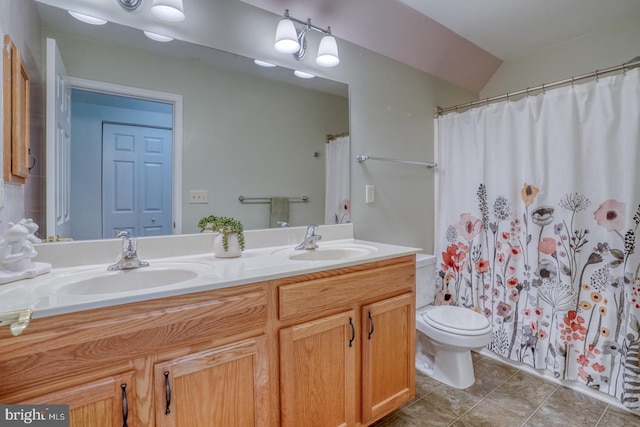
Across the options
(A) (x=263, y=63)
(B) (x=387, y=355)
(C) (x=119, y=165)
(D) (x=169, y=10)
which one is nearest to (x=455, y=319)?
(B) (x=387, y=355)

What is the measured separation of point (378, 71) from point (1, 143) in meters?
1.93

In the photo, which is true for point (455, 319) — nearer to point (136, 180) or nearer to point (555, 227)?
point (555, 227)

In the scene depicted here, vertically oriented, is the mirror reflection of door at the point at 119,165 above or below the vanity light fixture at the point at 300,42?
below

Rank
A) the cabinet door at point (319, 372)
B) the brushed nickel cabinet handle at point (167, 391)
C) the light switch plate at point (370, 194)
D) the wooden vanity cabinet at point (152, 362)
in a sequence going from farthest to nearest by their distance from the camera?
1. the light switch plate at point (370, 194)
2. the cabinet door at point (319, 372)
3. the brushed nickel cabinet handle at point (167, 391)
4. the wooden vanity cabinet at point (152, 362)

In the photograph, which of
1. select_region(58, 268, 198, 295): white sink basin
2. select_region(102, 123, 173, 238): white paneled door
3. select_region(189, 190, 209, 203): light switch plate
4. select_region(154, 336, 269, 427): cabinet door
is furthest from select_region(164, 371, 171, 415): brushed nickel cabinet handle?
select_region(189, 190, 209, 203): light switch plate

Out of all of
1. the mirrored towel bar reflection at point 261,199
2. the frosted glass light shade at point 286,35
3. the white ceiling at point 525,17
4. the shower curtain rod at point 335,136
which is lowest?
the mirrored towel bar reflection at point 261,199

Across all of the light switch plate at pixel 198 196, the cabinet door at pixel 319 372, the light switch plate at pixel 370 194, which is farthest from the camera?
the light switch plate at pixel 370 194

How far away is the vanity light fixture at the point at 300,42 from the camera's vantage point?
1624mm

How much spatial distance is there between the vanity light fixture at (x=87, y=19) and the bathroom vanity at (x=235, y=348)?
0.99 meters

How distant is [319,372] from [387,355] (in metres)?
0.39

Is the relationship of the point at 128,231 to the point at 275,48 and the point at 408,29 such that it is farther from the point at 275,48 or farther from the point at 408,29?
the point at 408,29

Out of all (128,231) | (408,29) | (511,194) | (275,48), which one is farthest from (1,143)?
(511,194)

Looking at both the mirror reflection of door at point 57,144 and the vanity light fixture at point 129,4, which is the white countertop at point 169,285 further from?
the vanity light fixture at point 129,4

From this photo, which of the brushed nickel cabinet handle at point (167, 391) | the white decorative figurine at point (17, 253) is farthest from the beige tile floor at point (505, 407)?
the white decorative figurine at point (17, 253)
